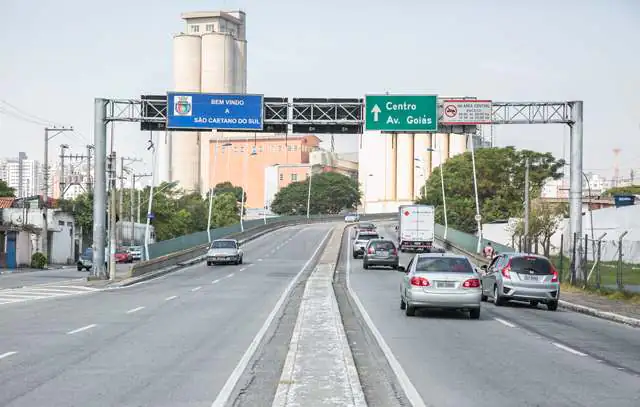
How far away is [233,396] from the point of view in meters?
10.7

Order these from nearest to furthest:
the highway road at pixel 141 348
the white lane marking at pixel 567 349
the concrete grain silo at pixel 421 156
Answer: the highway road at pixel 141 348 < the white lane marking at pixel 567 349 < the concrete grain silo at pixel 421 156

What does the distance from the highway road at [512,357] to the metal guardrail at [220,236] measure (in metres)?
24.9

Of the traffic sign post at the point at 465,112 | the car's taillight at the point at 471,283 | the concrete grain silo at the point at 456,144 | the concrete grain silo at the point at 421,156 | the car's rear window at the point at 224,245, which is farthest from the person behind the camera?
the concrete grain silo at the point at 456,144

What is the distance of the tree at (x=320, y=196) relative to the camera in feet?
584

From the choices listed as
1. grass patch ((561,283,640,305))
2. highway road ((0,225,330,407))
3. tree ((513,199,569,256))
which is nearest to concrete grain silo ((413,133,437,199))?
tree ((513,199,569,256))

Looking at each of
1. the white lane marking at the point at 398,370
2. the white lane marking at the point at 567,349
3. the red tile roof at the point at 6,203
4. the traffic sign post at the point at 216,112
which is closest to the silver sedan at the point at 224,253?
the traffic sign post at the point at 216,112

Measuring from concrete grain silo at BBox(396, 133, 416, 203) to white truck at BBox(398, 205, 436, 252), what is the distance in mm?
85485

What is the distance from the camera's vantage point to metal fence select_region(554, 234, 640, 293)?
109ft

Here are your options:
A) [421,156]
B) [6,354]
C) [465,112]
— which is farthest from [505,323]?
[421,156]

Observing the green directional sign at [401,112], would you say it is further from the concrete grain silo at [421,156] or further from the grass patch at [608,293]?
the concrete grain silo at [421,156]

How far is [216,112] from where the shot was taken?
45.0 metres

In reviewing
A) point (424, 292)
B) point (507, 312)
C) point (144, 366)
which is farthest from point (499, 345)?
point (507, 312)

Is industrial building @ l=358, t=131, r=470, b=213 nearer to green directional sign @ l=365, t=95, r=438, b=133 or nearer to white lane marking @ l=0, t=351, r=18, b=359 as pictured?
green directional sign @ l=365, t=95, r=438, b=133

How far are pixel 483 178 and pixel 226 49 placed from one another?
349 ft
